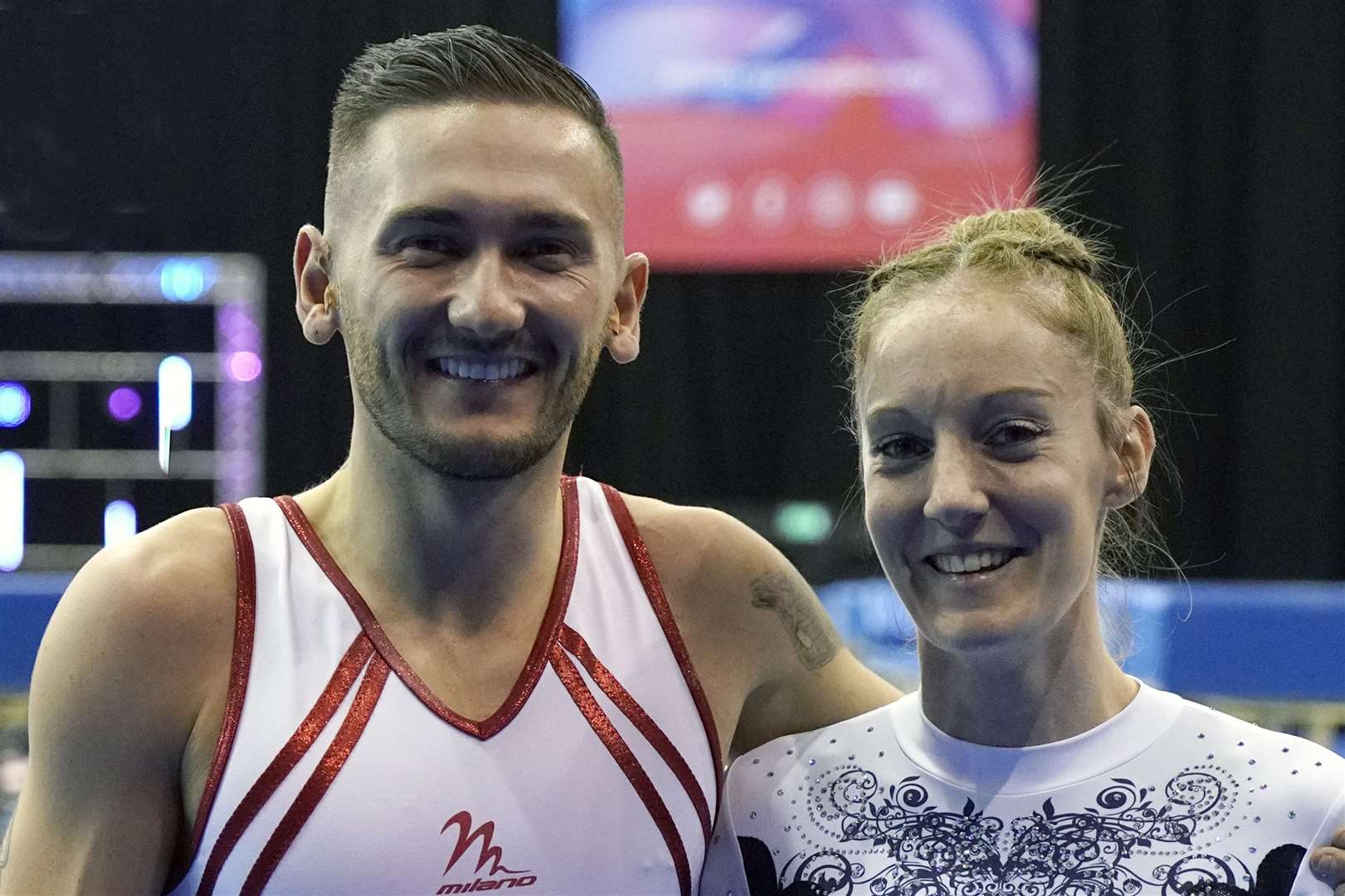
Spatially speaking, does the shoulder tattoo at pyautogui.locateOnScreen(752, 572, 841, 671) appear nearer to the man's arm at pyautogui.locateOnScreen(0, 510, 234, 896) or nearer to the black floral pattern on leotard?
the black floral pattern on leotard

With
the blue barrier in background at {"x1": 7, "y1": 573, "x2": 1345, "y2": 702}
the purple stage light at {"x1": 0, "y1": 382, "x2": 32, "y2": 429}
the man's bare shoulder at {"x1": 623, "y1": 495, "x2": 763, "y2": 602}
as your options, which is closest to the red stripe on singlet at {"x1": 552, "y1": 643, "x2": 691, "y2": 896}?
the man's bare shoulder at {"x1": 623, "y1": 495, "x2": 763, "y2": 602}

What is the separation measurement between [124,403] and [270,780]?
17.4 ft

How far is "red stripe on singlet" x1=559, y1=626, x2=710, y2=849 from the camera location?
6.38ft

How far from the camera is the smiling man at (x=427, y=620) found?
179 centimetres

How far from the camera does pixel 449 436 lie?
188 centimetres

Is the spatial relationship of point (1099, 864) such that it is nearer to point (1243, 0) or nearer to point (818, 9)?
point (818, 9)

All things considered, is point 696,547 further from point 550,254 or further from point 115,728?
point 115,728

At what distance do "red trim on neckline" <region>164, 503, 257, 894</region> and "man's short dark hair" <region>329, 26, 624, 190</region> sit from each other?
52cm

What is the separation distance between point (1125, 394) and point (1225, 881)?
0.61 m

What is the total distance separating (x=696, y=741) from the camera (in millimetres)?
1984

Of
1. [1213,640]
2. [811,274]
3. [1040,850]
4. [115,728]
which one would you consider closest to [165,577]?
[115,728]

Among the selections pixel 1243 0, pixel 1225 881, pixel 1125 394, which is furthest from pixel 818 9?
pixel 1225 881

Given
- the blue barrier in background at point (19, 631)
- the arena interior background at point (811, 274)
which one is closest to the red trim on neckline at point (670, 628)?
the blue barrier in background at point (19, 631)

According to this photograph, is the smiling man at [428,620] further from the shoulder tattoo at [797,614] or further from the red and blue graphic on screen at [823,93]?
the red and blue graphic on screen at [823,93]
